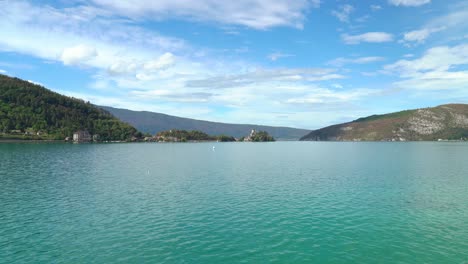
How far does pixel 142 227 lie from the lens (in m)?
42.8

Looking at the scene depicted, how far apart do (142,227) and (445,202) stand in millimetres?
56263

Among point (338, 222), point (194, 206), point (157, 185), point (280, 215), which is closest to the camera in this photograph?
point (338, 222)

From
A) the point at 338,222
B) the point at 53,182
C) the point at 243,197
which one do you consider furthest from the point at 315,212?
the point at 53,182

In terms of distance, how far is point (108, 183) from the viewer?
264ft

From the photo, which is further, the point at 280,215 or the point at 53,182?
the point at 53,182

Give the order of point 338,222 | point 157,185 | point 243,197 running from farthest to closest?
point 157,185, point 243,197, point 338,222

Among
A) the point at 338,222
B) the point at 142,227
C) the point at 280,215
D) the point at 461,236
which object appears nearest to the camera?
the point at 461,236

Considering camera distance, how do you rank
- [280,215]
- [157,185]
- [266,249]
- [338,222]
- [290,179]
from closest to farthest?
[266,249] < [338,222] < [280,215] < [157,185] < [290,179]

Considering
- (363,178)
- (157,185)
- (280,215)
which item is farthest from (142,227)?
(363,178)

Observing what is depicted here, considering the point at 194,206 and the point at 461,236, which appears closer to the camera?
the point at 461,236

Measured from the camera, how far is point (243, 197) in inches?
2485

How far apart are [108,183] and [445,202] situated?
7771 cm

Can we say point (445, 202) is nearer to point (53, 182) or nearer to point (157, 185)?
point (157, 185)

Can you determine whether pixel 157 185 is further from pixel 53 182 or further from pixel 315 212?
pixel 315 212
